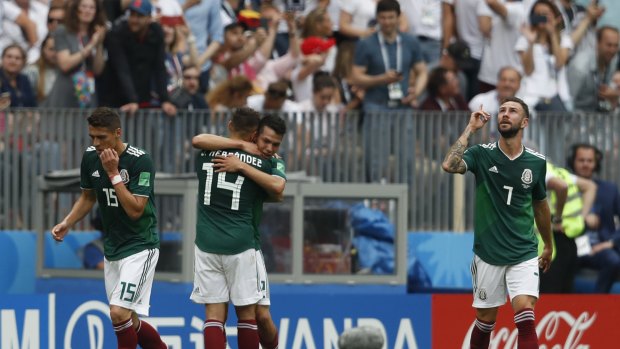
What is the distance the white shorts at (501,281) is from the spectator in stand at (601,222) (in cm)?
418

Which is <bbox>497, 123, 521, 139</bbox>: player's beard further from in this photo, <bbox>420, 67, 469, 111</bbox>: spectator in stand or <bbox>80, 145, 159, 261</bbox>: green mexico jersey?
<bbox>420, 67, 469, 111</bbox>: spectator in stand

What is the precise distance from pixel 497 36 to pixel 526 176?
21.6 feet

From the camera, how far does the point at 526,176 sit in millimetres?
13211

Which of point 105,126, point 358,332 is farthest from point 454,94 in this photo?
point 358,332

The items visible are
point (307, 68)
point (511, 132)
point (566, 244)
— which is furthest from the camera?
point (307, 68)

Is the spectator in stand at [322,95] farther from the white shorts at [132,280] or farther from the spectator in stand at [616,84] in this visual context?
the white shorts at [132,280]

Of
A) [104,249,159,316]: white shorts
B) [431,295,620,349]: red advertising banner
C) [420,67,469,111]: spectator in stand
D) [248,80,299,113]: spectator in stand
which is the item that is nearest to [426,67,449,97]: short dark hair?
[420,67,469,111]: spectator in stand

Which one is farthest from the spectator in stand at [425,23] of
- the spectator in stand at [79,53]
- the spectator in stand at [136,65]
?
the spectator in stand at [79,53]

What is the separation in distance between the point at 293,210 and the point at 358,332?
7.86 meters

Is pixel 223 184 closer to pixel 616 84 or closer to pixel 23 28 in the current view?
pixel 23 28

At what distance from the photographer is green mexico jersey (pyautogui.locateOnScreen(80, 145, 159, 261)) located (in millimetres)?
12773

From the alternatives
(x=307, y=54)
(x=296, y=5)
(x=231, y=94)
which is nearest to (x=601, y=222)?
(x=307, y=54)

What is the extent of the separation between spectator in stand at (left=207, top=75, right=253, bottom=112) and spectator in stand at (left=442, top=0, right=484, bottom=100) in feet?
10.9

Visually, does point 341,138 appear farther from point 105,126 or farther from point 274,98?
point 105,126
